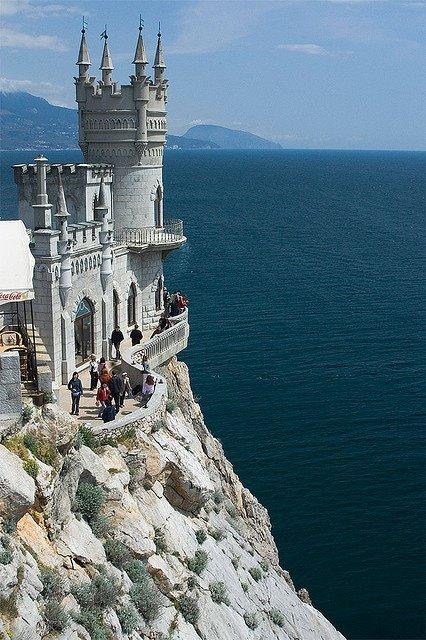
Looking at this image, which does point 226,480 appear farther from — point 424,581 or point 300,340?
point 300,340

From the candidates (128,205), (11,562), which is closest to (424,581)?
(128,205)

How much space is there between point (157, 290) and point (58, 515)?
22.7 meters

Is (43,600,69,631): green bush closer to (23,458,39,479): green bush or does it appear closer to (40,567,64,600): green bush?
(40,567,64,600): green bush

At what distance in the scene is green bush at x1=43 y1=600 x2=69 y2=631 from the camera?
15.9m

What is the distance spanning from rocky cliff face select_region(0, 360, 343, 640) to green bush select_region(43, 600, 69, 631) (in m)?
0.02

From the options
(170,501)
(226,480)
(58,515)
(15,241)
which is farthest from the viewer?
(226,480)

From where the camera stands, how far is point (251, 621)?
23.5m

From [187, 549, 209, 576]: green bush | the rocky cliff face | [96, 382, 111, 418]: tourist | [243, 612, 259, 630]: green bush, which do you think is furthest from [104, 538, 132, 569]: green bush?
[96, 382, 111, 418]: tourist

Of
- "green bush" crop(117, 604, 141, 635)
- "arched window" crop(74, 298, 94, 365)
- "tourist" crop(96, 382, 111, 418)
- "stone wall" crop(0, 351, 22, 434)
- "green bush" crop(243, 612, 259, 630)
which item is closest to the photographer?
"green bush" crop(117, 604, 141, 635)

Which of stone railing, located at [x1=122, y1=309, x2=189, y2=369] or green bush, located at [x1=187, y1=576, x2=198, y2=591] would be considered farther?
stone railing, located at [x1=122, y1=309, x2=189, y2=369]

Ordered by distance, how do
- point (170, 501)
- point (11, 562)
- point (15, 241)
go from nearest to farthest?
point (11, 562), point (15, 241), point (170, 501)

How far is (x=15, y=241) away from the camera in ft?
67.6

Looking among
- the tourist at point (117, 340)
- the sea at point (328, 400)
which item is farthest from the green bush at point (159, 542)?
the sea at point (328, 400)

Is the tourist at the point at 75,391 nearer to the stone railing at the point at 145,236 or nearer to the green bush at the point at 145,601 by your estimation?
the green bush at the point at 145,601
